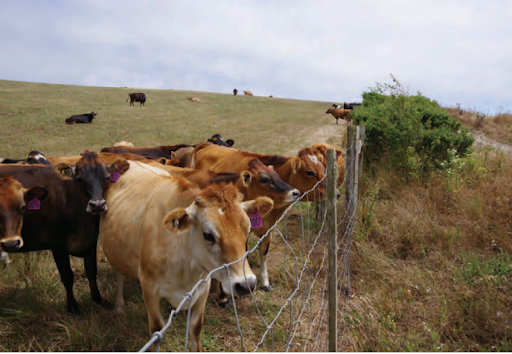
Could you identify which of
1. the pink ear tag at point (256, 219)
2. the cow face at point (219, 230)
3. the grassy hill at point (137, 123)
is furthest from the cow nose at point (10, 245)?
the grassy hill at point (137, 123)

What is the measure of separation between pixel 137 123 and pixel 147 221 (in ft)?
88.7

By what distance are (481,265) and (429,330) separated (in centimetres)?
163

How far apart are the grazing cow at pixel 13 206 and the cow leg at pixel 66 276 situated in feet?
1.71

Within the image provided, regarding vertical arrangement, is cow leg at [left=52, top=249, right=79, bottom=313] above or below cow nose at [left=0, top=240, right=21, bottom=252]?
below

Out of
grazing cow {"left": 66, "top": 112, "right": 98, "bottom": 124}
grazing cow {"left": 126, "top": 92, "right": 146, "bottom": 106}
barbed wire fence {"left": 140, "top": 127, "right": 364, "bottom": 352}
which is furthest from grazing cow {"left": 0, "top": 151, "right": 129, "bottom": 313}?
grazing cow {"left": 126, "top": 92, "right": 146, "bottom": 106}

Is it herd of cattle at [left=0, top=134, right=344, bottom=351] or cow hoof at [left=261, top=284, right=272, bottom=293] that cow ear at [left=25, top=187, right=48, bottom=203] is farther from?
cow hoof at [left=261, top=284, right=272, bottom=293]

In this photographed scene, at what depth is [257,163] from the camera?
5.52 m

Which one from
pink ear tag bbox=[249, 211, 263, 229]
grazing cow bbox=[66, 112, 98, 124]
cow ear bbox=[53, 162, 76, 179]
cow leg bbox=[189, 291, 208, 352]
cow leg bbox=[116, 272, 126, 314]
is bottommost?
cow leg bbox=[116, 272, 126, 314]

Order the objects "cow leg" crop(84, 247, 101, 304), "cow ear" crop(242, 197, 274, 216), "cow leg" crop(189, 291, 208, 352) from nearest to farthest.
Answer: "cow ear" crop(242, 197, 274, 216) < "cow leg" crop(189, 291, 208, 352) < "cow leg" crop(84, 247, 101, 304)

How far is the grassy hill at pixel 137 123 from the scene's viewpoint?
65.5 feet

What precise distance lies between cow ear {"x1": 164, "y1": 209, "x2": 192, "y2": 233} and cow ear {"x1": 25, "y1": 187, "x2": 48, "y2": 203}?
8.63 feet

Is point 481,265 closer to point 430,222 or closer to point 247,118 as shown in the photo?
point 430,222

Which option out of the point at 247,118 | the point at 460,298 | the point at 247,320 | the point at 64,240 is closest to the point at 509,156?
the point at 460,298

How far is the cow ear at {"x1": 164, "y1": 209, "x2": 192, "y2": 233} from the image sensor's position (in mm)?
2721
